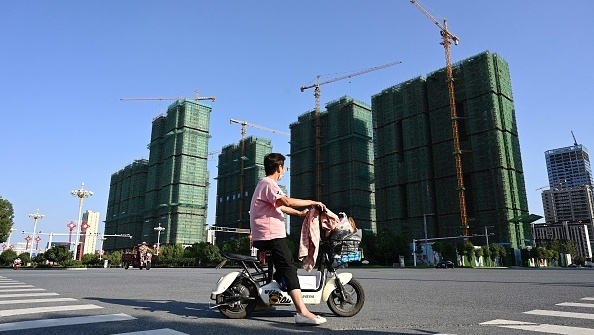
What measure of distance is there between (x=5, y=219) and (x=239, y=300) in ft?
178

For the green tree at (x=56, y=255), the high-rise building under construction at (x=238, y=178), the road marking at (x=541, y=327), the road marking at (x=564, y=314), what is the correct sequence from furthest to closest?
the high-rise building under construction at (x=238, y=178) < the green tree at (x=56, y=255) < the road marking at (x=564, y=314) < the road marking at (x=541, y=327)

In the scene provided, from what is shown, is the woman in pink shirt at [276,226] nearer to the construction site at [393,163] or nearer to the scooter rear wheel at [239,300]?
the scooter rear wheel at [239,300]

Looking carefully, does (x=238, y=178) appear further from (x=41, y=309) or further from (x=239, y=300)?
(x=239, y=300)

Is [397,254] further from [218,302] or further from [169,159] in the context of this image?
[169,159]

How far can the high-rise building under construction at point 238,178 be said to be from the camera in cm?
15275

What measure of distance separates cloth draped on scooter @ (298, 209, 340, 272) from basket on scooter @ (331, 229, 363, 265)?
18cm

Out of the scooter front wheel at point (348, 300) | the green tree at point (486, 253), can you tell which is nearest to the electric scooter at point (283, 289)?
the scooter front wheel at point (348, 300)

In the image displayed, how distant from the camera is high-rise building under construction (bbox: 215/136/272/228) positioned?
152750 mm

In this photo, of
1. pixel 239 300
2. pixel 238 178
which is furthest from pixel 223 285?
pixel 238 178

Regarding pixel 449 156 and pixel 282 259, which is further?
pixel 449 156

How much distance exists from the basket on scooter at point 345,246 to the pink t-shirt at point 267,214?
73 centimetres

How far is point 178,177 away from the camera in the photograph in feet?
424

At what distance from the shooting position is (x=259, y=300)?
16.9 feet

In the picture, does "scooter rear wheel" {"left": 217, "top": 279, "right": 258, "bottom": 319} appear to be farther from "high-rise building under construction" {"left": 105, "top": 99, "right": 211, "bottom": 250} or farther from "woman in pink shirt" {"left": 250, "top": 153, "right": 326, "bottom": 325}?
"high-rise building under construction" {"left": 105, "top": 99, "right": 211, "bottom": 250}
